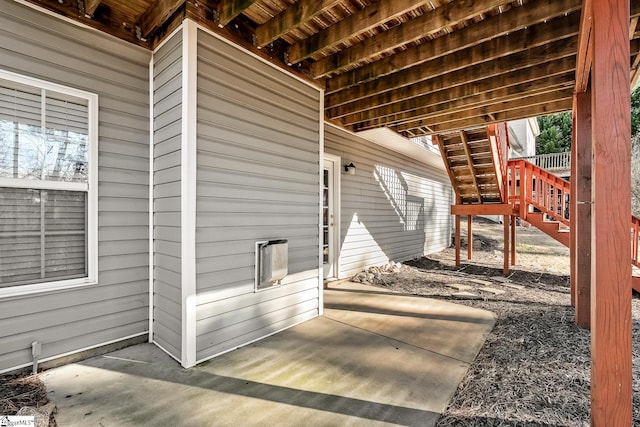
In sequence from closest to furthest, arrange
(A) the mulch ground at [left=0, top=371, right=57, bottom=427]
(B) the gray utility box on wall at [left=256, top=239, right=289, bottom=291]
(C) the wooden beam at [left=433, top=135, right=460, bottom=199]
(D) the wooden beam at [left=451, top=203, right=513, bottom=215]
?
(A) the mulch ground at [left=0, top=371, right=57, bottom=427], (B) the gray utility box on wall at [left=256, top=239, right=289, bottom=291], (D) the wooden beam at [left=451, top=203, right=513, bottom=215], (C) the wooden beam at [left=433, top=135, right=460, bottom=199]

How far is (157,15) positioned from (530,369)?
4.25 metres

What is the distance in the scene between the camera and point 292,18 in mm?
2592

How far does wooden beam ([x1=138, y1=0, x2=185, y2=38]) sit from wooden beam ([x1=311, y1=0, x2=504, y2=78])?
160cm

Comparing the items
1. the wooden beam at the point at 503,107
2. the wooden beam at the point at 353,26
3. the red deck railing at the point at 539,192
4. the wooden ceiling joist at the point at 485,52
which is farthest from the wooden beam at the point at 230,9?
the red deck railing at the point at 539,192

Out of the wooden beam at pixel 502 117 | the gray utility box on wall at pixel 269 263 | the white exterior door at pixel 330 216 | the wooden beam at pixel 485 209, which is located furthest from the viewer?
the wooden beam at pixel 485 209

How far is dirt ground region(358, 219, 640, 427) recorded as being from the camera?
1.92 m

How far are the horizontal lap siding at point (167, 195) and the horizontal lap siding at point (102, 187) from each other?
0.45ft

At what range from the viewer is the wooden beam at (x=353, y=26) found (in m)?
2.40

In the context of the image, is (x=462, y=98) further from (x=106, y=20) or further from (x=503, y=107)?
(x=106, y=20)

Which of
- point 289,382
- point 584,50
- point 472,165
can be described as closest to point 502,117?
point 472,165

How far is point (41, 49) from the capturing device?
2.31 metres

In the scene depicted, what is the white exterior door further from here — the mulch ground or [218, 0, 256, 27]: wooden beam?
the mulch ground

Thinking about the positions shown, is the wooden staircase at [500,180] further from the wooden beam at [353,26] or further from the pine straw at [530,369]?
the wooden beam at [353,26]

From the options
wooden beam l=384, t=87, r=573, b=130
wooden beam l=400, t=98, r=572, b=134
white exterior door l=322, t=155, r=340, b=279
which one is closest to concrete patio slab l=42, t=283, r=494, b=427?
white exterior door l=322, t=155, r=340, b=279
